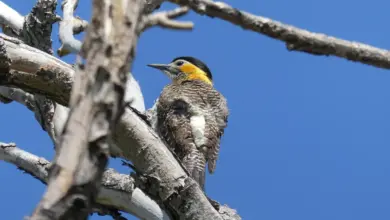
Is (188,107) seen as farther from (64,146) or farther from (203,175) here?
(64,146)

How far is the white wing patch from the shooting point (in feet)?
22.4

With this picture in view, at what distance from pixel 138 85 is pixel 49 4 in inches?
43.8

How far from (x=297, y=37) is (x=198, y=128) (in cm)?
436

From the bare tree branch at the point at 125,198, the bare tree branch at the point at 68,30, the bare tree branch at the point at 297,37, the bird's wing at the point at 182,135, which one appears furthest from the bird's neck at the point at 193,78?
the bare tree branch at the point at 297,37

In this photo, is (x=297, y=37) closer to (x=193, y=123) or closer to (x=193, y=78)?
(x=193, y=123)

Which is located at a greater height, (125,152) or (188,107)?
(188,107)

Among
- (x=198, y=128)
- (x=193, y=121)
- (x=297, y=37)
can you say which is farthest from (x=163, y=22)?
(x=193, y=121)

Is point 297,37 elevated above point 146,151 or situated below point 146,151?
below

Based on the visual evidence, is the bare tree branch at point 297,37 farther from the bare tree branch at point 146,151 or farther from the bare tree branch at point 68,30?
the bare tree branch at point 68,30

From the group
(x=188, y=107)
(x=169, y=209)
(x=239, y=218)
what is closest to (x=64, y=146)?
(x=169, y=209)

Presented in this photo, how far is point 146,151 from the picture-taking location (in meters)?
3.98

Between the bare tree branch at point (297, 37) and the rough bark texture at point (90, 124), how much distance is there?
2.43 feet

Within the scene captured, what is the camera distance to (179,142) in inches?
270

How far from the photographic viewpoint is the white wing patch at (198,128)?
22.4 ft
